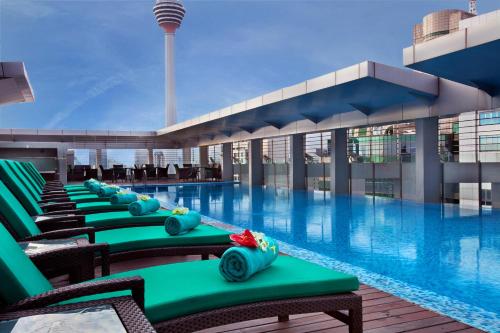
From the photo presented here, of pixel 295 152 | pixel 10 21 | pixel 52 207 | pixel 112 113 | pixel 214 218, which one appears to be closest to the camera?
pixel 52 207

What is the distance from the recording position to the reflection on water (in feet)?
13.8

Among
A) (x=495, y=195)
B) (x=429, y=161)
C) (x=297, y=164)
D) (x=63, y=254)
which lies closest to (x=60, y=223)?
(x=63, y=254)

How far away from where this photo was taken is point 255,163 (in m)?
19.5

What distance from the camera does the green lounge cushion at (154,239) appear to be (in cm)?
342

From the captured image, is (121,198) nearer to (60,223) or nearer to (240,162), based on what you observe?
(60,223)

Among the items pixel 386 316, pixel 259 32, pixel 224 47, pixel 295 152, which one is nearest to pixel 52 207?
pixel 386 316

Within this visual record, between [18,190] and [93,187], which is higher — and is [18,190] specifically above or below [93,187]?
above

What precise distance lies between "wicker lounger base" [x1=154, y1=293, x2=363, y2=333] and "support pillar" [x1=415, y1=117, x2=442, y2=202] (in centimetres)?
919

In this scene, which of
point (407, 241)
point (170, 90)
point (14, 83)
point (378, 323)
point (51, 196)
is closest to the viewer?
point (378, 323)

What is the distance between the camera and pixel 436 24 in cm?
10500

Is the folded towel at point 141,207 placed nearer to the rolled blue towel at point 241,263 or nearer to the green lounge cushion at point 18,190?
the green lounge cushion at point 18,190

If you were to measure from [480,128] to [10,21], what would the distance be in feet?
365

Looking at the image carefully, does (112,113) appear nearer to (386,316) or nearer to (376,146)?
(376,146)

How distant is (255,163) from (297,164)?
3460mm
